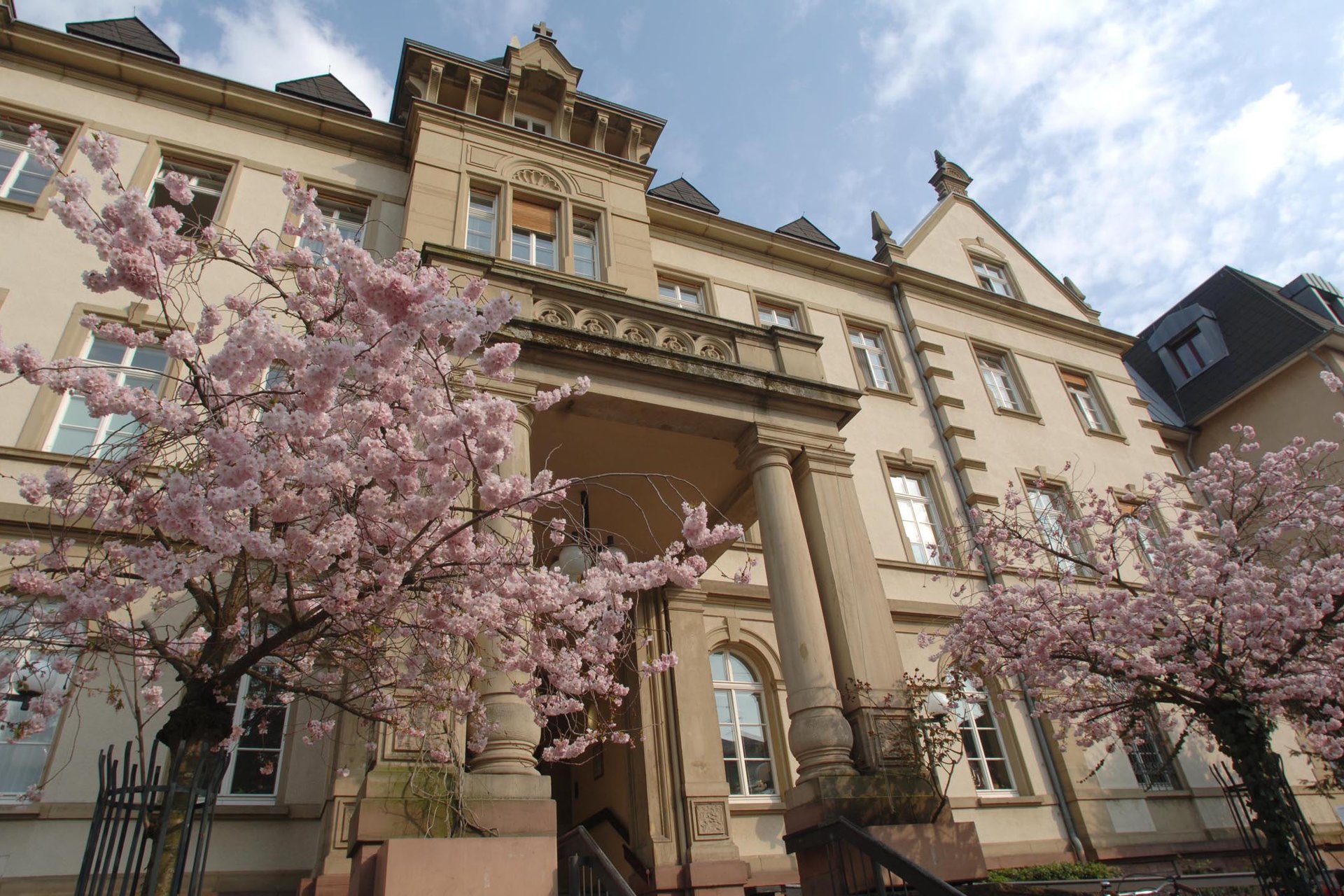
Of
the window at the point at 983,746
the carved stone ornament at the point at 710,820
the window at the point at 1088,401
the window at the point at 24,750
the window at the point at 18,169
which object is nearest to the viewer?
the window at the point at 24,750

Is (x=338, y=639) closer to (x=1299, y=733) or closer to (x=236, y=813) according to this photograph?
(x=236, y=813)

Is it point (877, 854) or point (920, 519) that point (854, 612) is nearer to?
point (877, 854)

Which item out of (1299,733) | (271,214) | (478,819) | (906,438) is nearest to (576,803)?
(478,819)

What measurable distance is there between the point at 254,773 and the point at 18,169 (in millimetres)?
8919

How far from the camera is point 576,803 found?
38.1ft

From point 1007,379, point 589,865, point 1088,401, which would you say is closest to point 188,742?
point 589,865

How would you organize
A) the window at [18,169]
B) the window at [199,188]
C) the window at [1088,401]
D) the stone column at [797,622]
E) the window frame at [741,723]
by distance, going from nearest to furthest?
the stone column at [797,622] < the window frame at [741,723] < the window at [18,169] < the window at [199,188] < the window at [1088,401]

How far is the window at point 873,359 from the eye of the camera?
634 inches

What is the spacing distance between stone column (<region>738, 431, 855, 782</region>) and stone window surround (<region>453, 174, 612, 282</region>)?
4711mm

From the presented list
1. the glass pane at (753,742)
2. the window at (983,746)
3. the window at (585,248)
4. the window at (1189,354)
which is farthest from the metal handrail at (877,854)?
the window at (1189,354)

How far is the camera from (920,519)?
1434 centimetres

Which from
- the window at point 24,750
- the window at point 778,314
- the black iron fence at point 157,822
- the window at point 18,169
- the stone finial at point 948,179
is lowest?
the black iron fence at point 157,822

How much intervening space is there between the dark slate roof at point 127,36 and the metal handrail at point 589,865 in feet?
44.5

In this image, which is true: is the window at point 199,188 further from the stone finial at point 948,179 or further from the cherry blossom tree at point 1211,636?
the stone finial at point 948,179
